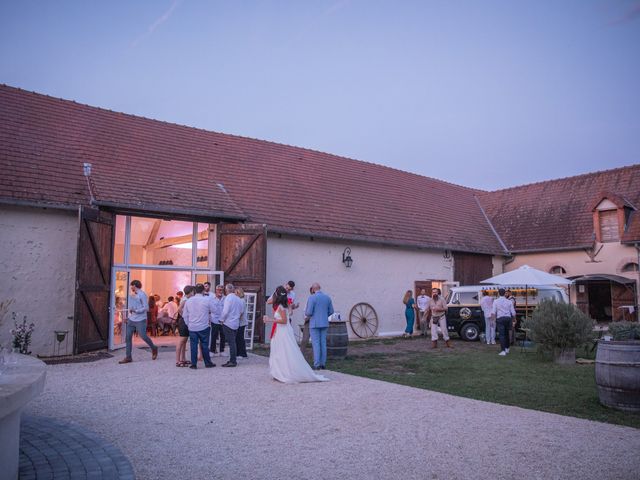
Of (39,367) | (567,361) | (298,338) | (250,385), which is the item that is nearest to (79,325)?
(250,385)

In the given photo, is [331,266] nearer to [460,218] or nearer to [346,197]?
[346,197]

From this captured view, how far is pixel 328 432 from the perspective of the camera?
5746mm

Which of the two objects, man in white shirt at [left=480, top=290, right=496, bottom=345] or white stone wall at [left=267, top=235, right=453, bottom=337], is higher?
white stone wall at [left=267, top=235, right=453, bottom=337]

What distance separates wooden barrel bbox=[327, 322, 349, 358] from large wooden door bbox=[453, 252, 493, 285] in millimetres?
10378

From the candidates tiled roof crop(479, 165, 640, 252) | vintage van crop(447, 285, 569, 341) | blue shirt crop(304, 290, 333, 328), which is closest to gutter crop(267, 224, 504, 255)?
vintage van crop(447, 285, 569, 341)

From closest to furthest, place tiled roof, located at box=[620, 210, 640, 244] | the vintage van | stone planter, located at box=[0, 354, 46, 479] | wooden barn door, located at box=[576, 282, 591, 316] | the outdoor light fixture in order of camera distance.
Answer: stone planter, located at box=[0, 354, 46, 479] < the vintage van < the outdoor light fixture < tiled roof, located at box=[620, 210, 640, 244] < wooden barn door, located at box=[576, 282, 591, 316]

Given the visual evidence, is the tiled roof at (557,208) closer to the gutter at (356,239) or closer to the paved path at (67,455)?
the gutter at (356,239)

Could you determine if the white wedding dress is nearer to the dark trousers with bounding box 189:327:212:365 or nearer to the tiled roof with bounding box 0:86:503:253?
the dark trousers with bounding box 189:327:212:365

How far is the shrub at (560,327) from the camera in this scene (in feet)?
36.2

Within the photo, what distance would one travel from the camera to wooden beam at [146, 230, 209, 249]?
15602 mm

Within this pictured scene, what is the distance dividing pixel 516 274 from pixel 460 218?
8.04 metres

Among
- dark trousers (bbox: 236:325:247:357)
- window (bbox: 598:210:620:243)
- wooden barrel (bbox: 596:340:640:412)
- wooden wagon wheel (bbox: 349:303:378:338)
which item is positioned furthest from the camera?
window (bbox: 598:210:620:243)

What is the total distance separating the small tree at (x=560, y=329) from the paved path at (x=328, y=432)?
15.1 ft

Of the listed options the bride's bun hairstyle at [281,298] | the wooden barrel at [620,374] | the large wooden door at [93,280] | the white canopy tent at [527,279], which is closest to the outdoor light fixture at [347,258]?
the white canopy tent at [527,279]
